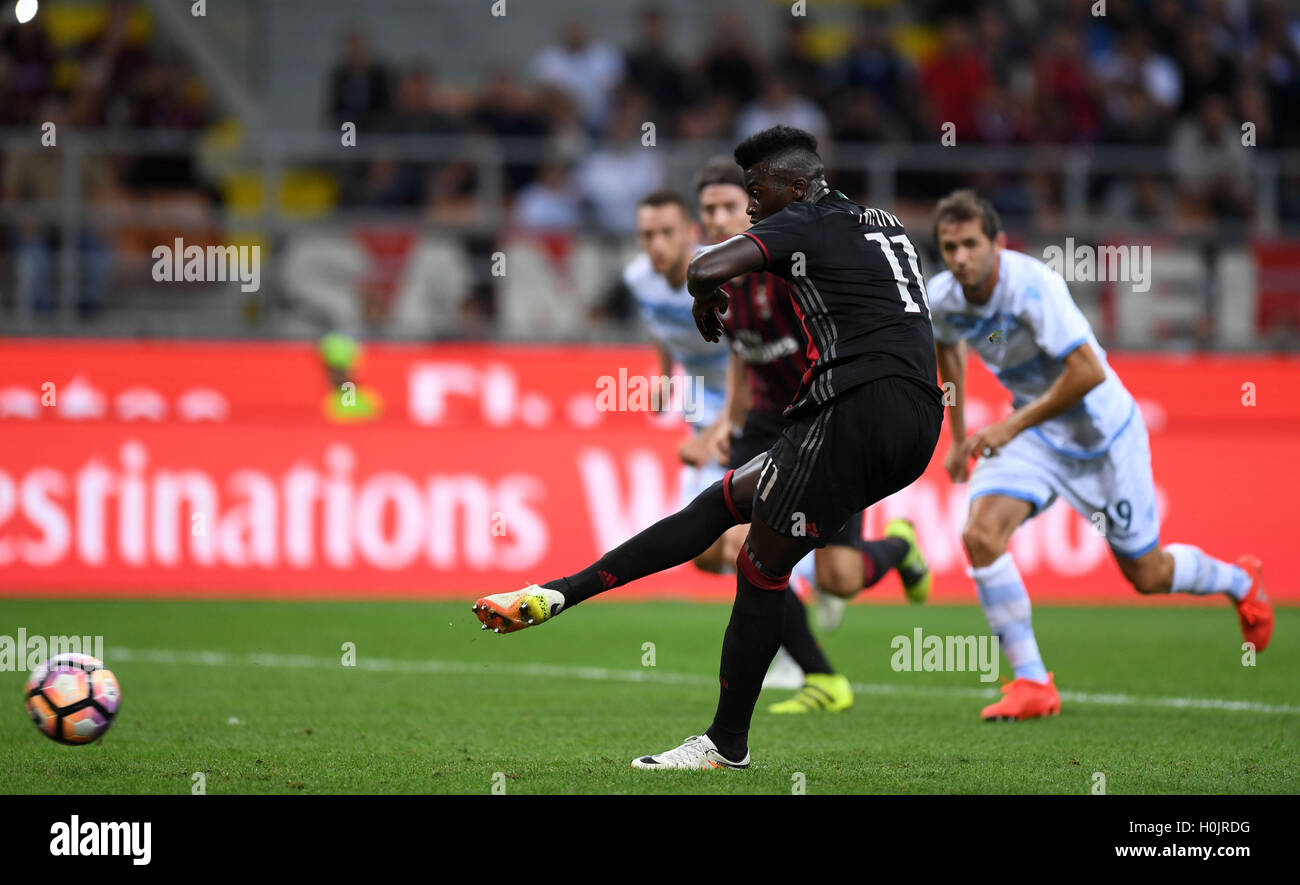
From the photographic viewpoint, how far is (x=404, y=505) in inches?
513

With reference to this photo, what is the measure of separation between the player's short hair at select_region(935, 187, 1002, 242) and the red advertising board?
17.9 ft

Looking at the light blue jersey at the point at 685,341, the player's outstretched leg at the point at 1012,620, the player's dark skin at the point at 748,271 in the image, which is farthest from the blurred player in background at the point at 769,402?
the player's dark skin at the point at 748,271

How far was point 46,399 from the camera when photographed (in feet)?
45.0

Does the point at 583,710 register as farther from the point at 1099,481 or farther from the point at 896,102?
the point at 896,102

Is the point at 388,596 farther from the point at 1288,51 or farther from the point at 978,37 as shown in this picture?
the point at 1288,51

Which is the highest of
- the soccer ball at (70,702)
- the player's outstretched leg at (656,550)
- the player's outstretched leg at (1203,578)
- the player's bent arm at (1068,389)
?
the player's bent arm at (1068,389)

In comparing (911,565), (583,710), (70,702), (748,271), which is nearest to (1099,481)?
(911,565)

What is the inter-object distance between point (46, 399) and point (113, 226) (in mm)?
2703

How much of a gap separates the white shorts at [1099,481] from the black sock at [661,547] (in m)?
2.35

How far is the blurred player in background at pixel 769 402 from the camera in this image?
7.54 metres

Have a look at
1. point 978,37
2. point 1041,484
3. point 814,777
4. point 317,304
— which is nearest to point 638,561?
point 814,777

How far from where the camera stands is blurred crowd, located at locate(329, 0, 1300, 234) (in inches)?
663

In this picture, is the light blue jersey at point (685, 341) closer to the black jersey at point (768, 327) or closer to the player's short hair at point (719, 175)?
the player's short hair at point (719, 175)

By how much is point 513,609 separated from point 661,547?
658 millimetres
